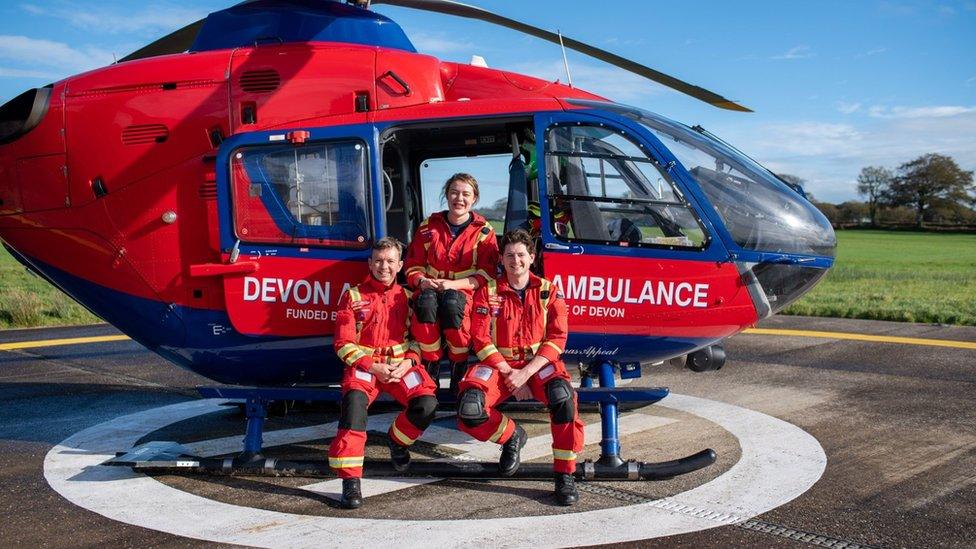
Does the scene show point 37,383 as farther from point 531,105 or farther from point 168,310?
point 531,105

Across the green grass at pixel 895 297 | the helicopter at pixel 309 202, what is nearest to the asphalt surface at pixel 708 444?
the helicopter at pixel 309 202

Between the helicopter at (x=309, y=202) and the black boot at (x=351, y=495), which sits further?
the helicopter at (x=309, y=202)

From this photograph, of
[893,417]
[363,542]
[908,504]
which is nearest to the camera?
[363,542]

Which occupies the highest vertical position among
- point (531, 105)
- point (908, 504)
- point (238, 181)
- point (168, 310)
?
point (531, 105)

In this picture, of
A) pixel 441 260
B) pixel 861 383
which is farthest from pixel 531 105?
pixel 861 383

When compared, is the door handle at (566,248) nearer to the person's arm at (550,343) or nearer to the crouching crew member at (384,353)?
the person's arm at (550,343)

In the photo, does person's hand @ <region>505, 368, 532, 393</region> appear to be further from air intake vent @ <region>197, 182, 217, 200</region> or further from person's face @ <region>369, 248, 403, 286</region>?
air intake vent @ <region>197, 182, 217, 200</region>

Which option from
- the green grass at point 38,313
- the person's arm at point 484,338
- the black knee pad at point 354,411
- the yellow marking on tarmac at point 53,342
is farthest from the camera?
the green grass at point 38,313

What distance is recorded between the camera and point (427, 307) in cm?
523

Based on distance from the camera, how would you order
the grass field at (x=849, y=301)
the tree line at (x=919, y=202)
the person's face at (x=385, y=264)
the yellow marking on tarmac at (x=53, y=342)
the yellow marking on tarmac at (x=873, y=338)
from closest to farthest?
the person's face at (x=385, y=264) → the yellow marking on tarmac at (x=873, y=338) → the yellow marking on tarmac at (x=53, y=342) → the grass field at (x=849, y=301) → the tree line at (x=919, y=202)

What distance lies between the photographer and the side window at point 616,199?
224 inches

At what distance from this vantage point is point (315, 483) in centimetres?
538

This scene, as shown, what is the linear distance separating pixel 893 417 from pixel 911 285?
1724 centimetres

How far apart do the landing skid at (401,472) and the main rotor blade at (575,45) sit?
113 inches
